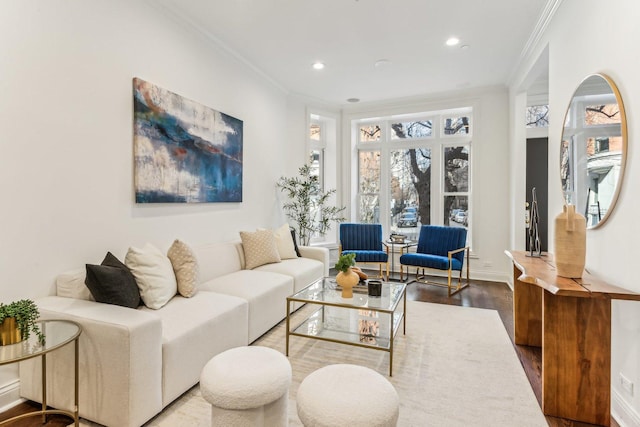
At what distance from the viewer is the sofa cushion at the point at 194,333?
196 centimetres

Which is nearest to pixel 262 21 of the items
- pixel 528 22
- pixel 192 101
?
pixel 192 101

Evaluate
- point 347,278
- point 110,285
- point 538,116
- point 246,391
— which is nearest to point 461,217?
point 538,116

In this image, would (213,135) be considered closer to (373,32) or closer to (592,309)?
(373,32)

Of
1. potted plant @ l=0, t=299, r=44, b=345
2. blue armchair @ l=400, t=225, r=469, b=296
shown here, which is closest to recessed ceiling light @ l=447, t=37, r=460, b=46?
blue armchair @ l=400, t=225, r=469, b=296

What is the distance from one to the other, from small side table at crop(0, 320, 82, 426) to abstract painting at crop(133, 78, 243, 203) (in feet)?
4.25

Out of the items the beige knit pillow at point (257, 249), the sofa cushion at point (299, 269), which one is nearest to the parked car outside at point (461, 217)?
the sofa cushion at point (299, 269)

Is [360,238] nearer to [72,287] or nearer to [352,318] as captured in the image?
[352,318]

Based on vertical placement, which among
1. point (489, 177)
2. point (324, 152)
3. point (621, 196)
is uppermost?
point (324, 152)

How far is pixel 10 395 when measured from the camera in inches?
78.3

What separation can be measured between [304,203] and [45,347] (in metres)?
3.94

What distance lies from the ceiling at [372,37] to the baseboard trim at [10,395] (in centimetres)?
315

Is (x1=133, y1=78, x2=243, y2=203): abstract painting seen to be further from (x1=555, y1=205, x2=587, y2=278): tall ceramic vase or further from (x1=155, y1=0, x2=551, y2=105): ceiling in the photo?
(x1=555, y1=205, x2=587, y2=278): tall ceramic vase

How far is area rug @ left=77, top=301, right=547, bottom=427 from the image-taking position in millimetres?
1928

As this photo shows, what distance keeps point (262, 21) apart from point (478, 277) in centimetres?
478
